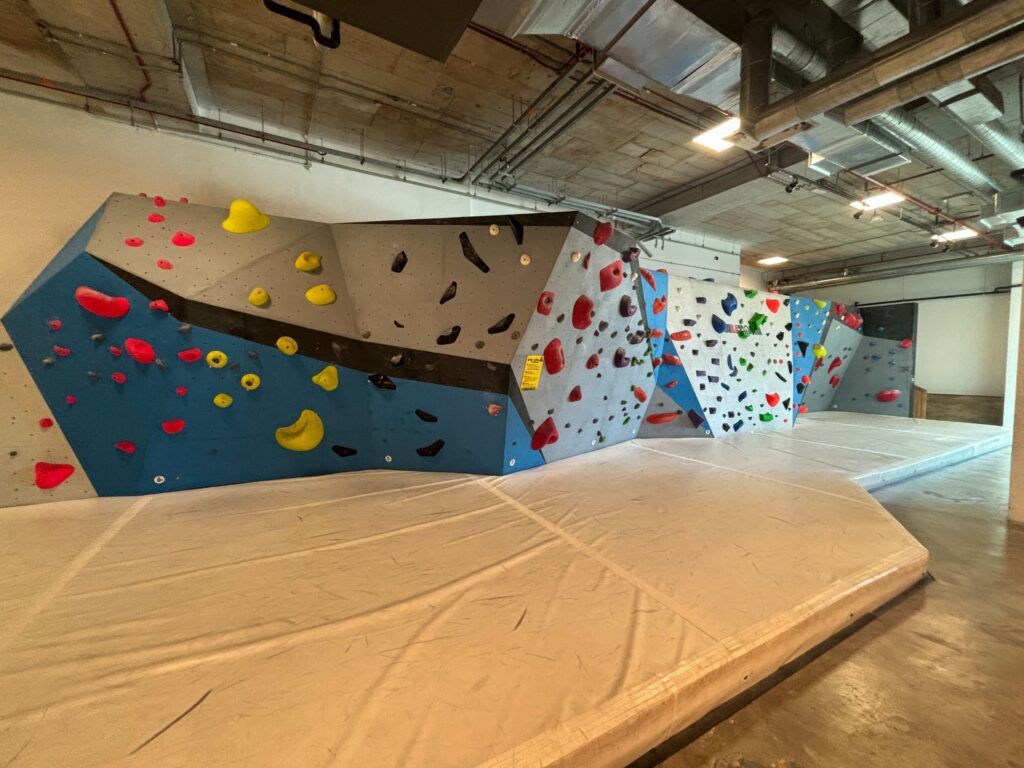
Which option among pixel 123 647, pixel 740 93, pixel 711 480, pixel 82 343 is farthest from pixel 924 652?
pixel 82 343

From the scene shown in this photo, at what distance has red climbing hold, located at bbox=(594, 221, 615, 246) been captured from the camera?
344cm

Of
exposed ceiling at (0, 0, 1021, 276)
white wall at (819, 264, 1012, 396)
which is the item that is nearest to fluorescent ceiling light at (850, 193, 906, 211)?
exposed ceiling at (0, 0, 1021, 276)

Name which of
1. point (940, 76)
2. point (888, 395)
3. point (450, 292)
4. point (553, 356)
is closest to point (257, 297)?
point (450, 292)

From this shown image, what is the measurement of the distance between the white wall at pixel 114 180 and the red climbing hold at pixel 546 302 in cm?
275

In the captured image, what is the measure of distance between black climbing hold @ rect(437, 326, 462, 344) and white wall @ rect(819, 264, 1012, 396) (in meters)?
11.4

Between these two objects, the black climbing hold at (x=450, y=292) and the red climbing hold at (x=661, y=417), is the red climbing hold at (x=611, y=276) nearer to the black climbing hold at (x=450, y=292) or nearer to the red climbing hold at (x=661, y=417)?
the black climbing hold at (x=450, y=292)

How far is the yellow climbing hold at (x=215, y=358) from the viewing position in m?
3.03

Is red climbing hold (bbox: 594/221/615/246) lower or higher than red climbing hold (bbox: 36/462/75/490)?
higher

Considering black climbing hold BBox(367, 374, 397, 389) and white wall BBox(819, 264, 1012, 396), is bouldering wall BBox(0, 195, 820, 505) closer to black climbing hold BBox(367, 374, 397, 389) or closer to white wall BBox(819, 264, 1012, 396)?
black climbing hold BBox(367, 374, 397, 389)

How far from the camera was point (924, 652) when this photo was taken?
1.60m

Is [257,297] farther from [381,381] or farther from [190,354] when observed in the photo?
[381,381]

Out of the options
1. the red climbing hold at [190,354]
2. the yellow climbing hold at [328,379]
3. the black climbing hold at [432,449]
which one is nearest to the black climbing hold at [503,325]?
the black climbing hold at [432,449]

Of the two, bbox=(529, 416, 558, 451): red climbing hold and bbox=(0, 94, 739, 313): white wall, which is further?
bbox=(529, 416, 558, 451): red climbing hold

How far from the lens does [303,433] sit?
334 centimetres
